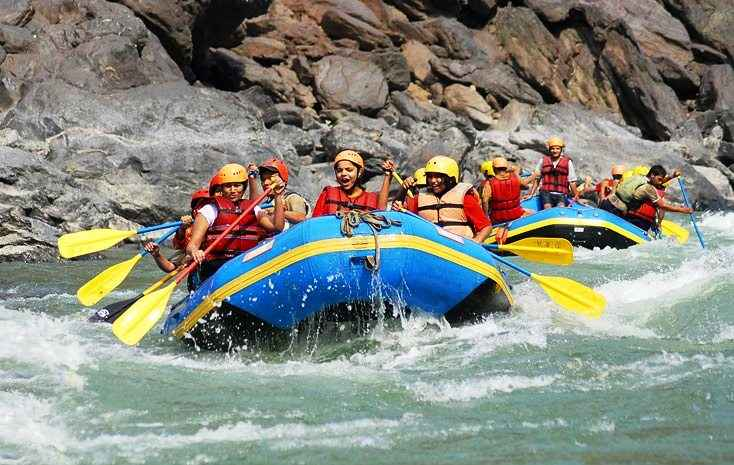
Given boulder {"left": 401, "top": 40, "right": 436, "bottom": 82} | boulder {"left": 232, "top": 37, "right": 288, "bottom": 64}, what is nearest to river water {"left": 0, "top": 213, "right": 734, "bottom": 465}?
boulder {"left": 232, "top": 37, "right": 288, "bottom": 64}

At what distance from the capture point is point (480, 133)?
24.9 meters

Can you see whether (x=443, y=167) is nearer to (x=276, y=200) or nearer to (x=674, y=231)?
(x=276, y=200)

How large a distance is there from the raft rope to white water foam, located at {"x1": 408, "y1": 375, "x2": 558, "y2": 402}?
3.37 ft

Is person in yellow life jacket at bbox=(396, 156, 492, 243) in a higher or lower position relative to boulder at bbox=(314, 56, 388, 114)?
higher

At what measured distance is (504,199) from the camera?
12.2m

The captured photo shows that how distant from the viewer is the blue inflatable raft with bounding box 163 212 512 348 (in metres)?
6.22

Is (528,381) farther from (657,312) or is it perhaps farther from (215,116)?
(215,116)

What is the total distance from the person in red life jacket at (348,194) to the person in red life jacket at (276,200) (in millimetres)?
315

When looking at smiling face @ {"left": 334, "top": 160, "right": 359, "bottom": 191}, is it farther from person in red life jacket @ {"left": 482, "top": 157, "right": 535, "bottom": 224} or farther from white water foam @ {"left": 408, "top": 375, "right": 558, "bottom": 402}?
person in red life jacket @ {"left": 482, "top": 157, "right": 535, "bottom": 224}

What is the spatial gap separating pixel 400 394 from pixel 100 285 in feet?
9.08

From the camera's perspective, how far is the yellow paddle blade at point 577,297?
22.2 ft

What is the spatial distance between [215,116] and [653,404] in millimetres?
13438

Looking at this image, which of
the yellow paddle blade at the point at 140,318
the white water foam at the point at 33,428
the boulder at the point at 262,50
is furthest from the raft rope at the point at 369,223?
the boulder at the point at 262,50

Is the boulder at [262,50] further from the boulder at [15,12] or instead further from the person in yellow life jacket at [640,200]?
the person in yellow life jacket at [640,200]
